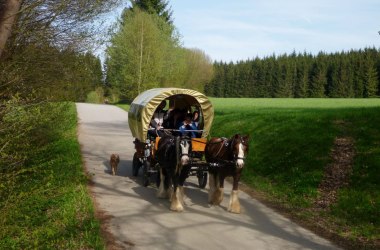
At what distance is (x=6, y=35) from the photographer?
22.2 ft

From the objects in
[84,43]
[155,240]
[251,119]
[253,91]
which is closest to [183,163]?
[155,240]

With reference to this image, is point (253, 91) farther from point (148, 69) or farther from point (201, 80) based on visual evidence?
point (148, 69)

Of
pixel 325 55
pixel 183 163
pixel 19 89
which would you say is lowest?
pixel 183 163

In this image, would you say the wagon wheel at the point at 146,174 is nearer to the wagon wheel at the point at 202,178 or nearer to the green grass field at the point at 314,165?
the wagon wheel at the point at 202,178

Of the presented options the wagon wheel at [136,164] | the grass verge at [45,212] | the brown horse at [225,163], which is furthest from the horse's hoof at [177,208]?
the wagon wheel at [136,164]

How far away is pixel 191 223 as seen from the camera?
335 inches

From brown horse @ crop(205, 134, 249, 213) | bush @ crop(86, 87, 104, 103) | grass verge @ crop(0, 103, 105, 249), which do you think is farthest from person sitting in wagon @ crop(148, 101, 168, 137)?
bush @ crop(86, 87, 104, 103)

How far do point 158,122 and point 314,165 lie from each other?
15.1 feet

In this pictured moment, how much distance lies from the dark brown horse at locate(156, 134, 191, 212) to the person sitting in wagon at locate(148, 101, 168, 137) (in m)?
1.41

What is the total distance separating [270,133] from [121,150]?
6155 millimetres

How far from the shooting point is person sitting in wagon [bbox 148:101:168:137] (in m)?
12.1

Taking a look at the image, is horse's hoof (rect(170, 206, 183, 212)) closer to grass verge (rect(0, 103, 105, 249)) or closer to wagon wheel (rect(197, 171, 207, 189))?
grass verge (rect(0, 103, 105, 249))

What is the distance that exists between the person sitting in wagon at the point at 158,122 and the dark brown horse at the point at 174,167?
1.41m

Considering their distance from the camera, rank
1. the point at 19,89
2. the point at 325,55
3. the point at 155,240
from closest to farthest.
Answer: the point at 155,240, the point at 19,89, the point at 325,55
